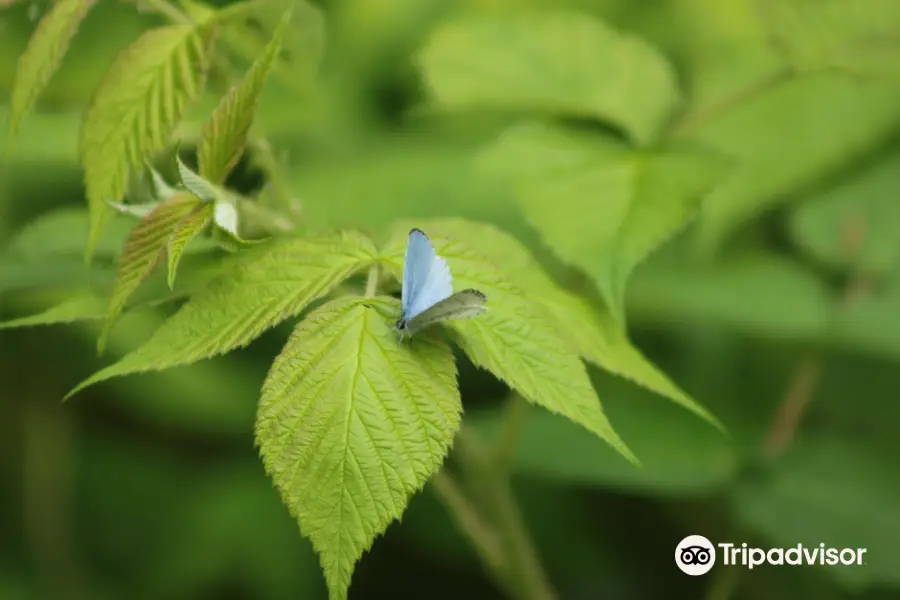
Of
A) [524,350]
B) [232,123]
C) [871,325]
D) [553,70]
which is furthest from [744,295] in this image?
[232,123]

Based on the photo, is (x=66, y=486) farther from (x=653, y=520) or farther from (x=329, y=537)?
(x=329, y=537)

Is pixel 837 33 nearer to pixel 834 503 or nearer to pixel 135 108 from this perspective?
pixel 834 503

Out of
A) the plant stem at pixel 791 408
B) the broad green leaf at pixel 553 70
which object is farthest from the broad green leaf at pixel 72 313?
the plant stem at pixel 791 408

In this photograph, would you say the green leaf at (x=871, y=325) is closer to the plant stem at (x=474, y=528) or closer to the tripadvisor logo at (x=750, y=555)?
the tripadvisor logo at (x=750, y=555)

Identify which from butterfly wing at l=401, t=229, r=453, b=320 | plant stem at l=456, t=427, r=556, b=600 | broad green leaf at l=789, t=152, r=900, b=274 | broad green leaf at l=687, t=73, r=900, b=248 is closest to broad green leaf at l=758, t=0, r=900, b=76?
broad green leaf at l=687, t=73, r=900, b=248

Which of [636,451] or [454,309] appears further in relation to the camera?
[636,451]

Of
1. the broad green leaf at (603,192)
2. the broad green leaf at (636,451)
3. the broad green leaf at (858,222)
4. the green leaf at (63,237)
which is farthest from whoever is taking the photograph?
the broad green leaf at (858,222)

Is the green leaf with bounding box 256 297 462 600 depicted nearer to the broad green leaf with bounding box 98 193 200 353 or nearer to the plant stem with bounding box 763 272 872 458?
the broad green leaf with bounding box 98 193 200 353
